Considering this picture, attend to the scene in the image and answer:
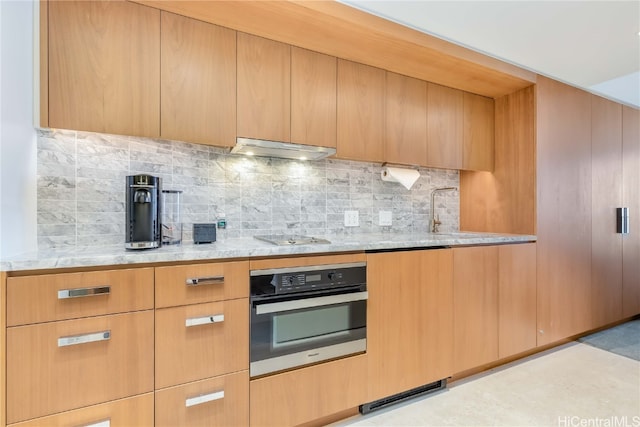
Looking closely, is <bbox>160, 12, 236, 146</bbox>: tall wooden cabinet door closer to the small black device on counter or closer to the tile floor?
the small black device on counter

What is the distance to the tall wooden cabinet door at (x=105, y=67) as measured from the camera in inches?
53.6

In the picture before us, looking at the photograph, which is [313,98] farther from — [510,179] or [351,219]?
[510,179]

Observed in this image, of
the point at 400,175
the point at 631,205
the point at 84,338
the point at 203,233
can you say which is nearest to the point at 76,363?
the point at 84,338

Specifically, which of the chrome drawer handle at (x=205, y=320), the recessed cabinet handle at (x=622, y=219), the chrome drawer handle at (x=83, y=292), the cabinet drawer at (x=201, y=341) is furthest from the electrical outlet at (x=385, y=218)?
the recessed cabinet handle at (x=622, y=219)

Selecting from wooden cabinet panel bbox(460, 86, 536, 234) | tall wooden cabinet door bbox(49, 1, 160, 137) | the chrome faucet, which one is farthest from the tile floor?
tall wooden cabinet door bbox(49, 1, 160, 137)

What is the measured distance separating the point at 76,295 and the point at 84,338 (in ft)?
0.56

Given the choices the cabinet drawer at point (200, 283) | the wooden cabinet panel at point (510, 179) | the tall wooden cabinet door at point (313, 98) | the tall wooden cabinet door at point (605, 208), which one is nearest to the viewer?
the cabinet drawer at point (200, 283)

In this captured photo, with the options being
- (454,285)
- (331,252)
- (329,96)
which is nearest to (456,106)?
(329,96)

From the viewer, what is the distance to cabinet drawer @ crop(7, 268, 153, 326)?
105 centimetres

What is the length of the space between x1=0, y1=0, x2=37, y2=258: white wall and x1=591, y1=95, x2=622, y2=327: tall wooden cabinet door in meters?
4.14

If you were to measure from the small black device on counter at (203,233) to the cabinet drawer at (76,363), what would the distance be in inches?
19.4

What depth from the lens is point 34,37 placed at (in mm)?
1348

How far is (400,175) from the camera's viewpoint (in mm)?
2396

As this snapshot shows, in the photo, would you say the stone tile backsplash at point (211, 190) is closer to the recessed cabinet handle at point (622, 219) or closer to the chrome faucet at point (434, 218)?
the chrome faucet at point (434, 218)
